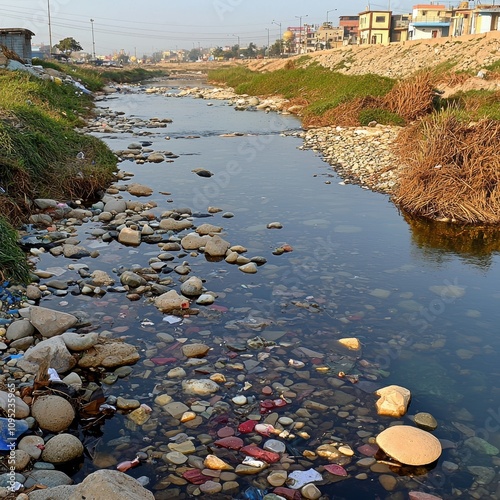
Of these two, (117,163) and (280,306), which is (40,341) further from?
(117,163)

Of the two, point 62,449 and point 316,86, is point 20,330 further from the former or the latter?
point 316,86

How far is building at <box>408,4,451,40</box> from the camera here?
54.5 m

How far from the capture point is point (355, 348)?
5352 mm

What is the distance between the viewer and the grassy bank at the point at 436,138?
9.25 m

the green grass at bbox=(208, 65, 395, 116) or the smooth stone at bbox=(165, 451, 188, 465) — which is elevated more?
the green grass at bbox=(208, 65, 395, 116)

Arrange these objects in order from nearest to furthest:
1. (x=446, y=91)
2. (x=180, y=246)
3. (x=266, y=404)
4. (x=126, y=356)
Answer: (x=266, y=404), (x=126, y=356), (x=180, y=246), (x=446, y=91)

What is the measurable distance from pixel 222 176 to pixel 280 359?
8.26 metres

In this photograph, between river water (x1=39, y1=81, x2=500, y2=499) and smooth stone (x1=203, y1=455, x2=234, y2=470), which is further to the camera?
river water (x1=39, y1=81, x2=500, y2=499)

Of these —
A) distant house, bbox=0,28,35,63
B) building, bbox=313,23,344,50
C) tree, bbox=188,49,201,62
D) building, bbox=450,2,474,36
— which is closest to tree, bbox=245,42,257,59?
building, bbox=313,23,344,50

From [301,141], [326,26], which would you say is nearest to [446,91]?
[301,141]

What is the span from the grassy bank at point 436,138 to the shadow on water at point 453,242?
0.26 metres

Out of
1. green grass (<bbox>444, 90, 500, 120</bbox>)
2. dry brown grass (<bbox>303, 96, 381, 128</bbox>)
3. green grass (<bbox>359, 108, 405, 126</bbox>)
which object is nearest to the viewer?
green grass (<bbox>444, 90, 500, 120</bbox>)

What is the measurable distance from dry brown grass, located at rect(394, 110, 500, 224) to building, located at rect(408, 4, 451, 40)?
4550 centimetres

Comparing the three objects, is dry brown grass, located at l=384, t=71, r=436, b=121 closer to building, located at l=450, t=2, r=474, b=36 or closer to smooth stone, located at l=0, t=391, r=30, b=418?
smooth stone, located at l=0, t=391, r=30, b=418
